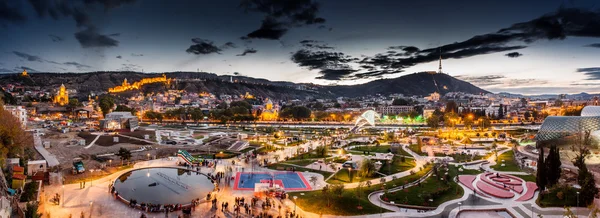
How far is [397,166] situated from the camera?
2897 centimetres

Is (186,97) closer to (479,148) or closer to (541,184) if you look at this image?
(479,148)

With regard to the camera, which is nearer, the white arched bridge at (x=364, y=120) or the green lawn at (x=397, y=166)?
the green lawn at (x=397, y=166)

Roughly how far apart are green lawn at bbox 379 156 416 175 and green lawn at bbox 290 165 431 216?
20.5ft

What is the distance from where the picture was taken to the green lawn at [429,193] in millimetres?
19297

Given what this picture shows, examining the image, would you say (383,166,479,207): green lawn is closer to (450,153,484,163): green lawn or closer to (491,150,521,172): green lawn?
(491,150,521,172): green lawn

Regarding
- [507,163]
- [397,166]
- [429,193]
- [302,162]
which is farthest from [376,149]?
[429,193]

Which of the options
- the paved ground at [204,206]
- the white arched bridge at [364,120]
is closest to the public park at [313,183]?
the paved ground at [204,206]

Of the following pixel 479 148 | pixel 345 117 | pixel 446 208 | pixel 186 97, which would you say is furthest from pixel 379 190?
pixel 186 97

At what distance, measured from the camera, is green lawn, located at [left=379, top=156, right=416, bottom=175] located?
2721 centimetres

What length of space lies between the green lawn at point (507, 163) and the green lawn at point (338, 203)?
1407 centimetres

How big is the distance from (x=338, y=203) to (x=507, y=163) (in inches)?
794

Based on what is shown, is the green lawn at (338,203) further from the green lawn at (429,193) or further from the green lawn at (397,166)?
the green lawn at (397,166)

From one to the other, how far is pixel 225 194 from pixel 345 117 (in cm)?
7765

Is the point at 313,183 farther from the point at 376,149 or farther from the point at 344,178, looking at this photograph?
the point at 376,149
